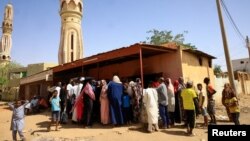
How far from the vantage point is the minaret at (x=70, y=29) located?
30312 mm

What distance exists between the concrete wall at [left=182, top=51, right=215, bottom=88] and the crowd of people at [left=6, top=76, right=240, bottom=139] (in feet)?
7.87

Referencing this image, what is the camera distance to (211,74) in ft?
43.4

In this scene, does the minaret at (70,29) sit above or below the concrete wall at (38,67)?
above

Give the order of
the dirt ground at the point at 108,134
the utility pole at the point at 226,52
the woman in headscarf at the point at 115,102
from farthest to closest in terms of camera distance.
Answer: the utility pole at the point at 226,52 < the woman in headscarf at the point at 115,102 < the dirt ground at the point at 108,134

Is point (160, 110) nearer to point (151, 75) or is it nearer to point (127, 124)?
point (127, 124)

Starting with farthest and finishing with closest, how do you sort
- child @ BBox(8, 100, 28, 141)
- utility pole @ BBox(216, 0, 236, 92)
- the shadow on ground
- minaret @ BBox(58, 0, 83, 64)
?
minaret @ BBox(58, 0, 83, 64)
utility pole @ BBox(216, 0, 236, 92)
the shadow on ground
child @ BBox(8, 100, 28, 141)

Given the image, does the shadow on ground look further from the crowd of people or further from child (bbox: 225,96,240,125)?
child (bbox: 225,96,240,125)

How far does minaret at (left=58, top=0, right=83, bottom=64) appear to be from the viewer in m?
30.3

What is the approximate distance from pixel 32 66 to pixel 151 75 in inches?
1017

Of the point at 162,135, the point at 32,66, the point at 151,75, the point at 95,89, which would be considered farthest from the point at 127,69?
the point at 32,66

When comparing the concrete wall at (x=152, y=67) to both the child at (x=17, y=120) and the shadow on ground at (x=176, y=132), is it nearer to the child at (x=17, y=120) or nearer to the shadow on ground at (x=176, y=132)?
the shadow on ground at (x=176, y=132)

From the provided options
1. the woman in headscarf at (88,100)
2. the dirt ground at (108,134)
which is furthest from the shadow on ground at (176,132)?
the woman in headscarf at (88,100)

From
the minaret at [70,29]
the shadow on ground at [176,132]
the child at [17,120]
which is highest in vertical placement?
the minaret at [70,29]

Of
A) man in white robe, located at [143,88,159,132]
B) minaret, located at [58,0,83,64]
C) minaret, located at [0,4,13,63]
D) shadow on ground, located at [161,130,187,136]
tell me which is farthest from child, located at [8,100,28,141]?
minaret, located at [0,4,13,63]
